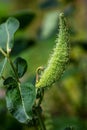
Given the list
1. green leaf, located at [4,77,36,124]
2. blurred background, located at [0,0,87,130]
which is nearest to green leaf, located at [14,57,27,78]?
green leaf, located at [4,77,36,124]

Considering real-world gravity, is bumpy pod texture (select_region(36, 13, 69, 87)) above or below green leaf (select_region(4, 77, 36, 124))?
above

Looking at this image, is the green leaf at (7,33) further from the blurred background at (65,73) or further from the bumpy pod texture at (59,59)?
the blurred background at (65,73)

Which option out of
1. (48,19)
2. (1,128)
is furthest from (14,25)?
(48,19)

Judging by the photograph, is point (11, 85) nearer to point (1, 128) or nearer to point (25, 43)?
point (1, 128)

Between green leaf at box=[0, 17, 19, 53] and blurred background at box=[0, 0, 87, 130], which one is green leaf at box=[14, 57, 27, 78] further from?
blurred background at box=[0, 0, 87, 130]

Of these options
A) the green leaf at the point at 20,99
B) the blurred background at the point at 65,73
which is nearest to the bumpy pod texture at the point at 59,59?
the green leaf at the point at 20,99

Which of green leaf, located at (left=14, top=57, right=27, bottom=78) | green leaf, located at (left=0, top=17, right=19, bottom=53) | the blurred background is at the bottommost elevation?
the blurred background

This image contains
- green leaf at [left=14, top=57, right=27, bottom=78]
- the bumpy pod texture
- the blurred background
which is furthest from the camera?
the blurred background
